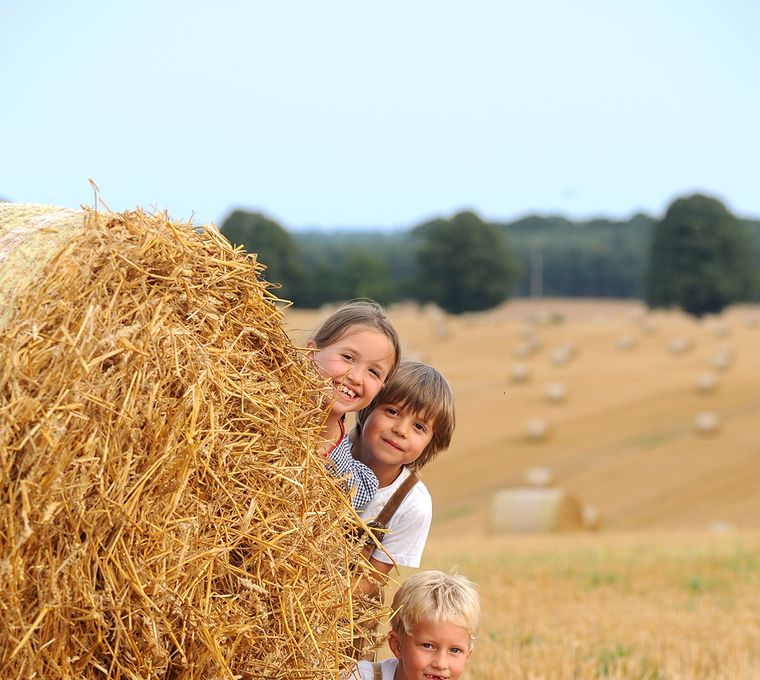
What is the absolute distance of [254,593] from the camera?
3775mm

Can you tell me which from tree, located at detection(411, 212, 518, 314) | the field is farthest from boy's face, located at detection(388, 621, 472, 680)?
tree, located at detection(411, 212, 518, 314)

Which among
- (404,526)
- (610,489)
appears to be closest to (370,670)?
(404,526)

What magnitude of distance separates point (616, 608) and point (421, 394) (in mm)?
4901

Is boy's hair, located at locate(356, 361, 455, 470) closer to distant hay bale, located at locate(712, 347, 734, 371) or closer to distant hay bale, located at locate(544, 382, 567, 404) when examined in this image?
distant hay bale, located at locate(544, 382, 567, 404)

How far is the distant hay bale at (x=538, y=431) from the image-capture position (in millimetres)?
31719

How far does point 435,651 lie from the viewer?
4395 millimetres

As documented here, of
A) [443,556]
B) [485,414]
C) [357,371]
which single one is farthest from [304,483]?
[485,414]

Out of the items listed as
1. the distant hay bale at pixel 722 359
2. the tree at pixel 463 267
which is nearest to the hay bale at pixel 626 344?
the distant hay bale at pixel 722 359

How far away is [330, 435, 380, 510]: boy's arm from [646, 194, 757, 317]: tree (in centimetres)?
7119

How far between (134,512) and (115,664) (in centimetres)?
50

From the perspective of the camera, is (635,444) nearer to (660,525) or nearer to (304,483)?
(660,525)

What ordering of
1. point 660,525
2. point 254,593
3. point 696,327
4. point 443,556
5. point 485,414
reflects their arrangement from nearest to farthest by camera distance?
point 254,593
point 443,556
point 660,525
point 485,414
point 696,327

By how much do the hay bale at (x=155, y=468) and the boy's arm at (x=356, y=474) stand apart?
29cm

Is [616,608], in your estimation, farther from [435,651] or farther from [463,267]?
[463,267]
